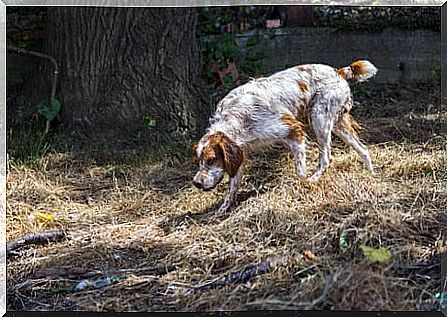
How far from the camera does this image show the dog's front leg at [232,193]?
15.6 ft

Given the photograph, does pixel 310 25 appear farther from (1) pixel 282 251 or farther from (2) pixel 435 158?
(1) pixel 282 251

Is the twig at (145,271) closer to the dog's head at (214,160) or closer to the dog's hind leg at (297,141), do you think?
the dog's head at (214,160)

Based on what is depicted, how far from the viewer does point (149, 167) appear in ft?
19.3

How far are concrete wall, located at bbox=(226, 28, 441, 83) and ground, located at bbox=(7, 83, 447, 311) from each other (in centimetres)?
178

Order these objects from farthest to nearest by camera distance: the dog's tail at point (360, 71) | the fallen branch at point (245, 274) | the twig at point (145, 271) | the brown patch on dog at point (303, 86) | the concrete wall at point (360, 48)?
the concrete wall at point (360, 48) < the dog's tail at point (360, 71) < the brown patch on dog at point (303, 86) < the twig at point (145, 271) < the fallen branch at point (245, 274)

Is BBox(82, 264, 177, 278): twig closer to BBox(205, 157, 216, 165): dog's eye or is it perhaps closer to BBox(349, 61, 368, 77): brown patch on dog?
BBox(205, 157, 216, 165): dog's eye

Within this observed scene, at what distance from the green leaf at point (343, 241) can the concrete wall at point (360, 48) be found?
13.4 feet

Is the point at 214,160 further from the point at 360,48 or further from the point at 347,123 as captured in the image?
the point at 360,48

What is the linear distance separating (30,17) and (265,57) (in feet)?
7.49

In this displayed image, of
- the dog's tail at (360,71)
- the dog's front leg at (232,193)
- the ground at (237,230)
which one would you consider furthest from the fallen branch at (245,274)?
the dog's tail at (360,71)

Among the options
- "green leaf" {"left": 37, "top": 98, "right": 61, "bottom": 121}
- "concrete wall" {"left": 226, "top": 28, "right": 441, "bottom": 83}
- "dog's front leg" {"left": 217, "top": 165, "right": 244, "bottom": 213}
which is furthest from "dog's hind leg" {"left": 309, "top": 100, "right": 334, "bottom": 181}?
"concrete wall" {"left": 226, "top": 28, "right": 441, "bottom": 83}

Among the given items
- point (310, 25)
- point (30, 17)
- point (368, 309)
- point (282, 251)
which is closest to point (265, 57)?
point (310, 25)

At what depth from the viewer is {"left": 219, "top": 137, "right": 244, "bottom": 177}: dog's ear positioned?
4.55 metres

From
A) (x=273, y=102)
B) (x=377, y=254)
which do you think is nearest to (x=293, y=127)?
(x=273, y=102)
